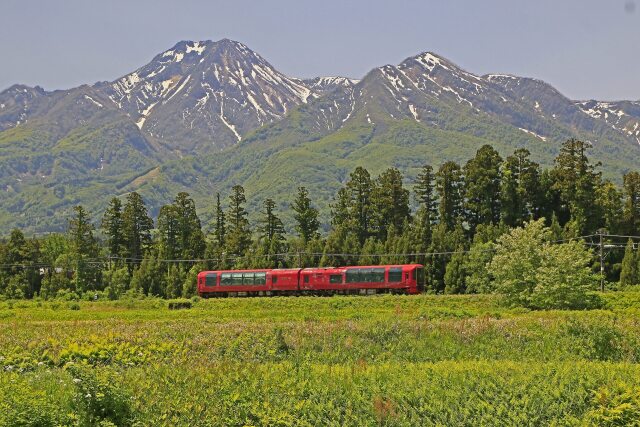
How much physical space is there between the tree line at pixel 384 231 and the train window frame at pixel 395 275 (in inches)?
168

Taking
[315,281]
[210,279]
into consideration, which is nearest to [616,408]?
[315,281]

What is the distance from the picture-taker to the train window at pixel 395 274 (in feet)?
225

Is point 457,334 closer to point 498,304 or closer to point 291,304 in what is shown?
point 498,304

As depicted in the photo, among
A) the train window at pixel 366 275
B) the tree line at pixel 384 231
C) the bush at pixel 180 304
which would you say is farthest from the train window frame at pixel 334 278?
the bush at pixel 180 304

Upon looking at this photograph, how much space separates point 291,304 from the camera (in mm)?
60531

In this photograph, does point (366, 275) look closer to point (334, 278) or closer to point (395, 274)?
point (395, 274)

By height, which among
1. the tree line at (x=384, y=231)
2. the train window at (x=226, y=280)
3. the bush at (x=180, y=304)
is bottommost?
the bush at (x=180, y=304)

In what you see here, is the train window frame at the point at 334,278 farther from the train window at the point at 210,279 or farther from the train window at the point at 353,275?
the train window at the point at 210,279

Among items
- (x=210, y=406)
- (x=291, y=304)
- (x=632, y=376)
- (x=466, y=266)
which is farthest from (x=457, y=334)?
(x=466, y=266)

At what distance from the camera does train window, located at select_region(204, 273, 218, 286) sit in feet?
258

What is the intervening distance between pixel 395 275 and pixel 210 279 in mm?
22656

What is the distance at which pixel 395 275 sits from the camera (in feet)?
225

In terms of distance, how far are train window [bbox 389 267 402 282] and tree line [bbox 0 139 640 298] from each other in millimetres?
4287

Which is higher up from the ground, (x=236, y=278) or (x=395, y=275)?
(x=395, y=275)
